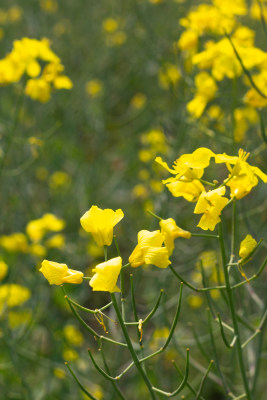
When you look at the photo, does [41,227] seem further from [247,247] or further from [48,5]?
[48,5]

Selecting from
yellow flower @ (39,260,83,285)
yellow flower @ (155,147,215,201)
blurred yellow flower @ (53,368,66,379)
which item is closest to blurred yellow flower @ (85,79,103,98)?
blurred yellow flower @ (53,368,66,379)

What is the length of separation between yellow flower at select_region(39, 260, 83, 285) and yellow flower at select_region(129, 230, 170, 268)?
12 cm

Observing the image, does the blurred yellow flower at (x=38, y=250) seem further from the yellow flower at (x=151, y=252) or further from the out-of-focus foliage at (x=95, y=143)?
the yellow flower at (x=151, y=252)

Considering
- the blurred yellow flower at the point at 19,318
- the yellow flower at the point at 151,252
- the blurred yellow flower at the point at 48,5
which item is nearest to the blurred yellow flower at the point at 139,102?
the blurred yellow flower at the point at 48,5

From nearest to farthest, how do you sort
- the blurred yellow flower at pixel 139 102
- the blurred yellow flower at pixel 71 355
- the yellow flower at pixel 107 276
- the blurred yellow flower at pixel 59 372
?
the yellow flower at pixel 107 276
the blurred yellow flower at pixel 59 372
the blurred yellow flower at pixel 71 355
the blurred yellow flower at pixel 139 102

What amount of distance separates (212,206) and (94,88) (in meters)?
3.92

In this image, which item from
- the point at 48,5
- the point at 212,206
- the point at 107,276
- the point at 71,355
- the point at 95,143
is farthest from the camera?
the point at 48,5

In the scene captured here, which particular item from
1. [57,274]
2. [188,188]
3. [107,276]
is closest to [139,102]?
[188,188]

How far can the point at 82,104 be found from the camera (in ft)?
13.4

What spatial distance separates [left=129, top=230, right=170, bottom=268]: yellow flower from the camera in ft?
2.83

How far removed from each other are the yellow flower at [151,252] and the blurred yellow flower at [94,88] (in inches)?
153

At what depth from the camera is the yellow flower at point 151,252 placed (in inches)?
34.0

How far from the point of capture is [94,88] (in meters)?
4.63

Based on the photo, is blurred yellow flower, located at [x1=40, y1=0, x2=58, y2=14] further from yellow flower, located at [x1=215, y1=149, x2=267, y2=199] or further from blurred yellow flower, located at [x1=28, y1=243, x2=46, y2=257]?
yellow flower, located at [x1=215, y1=149, x2=267, y2=199]
